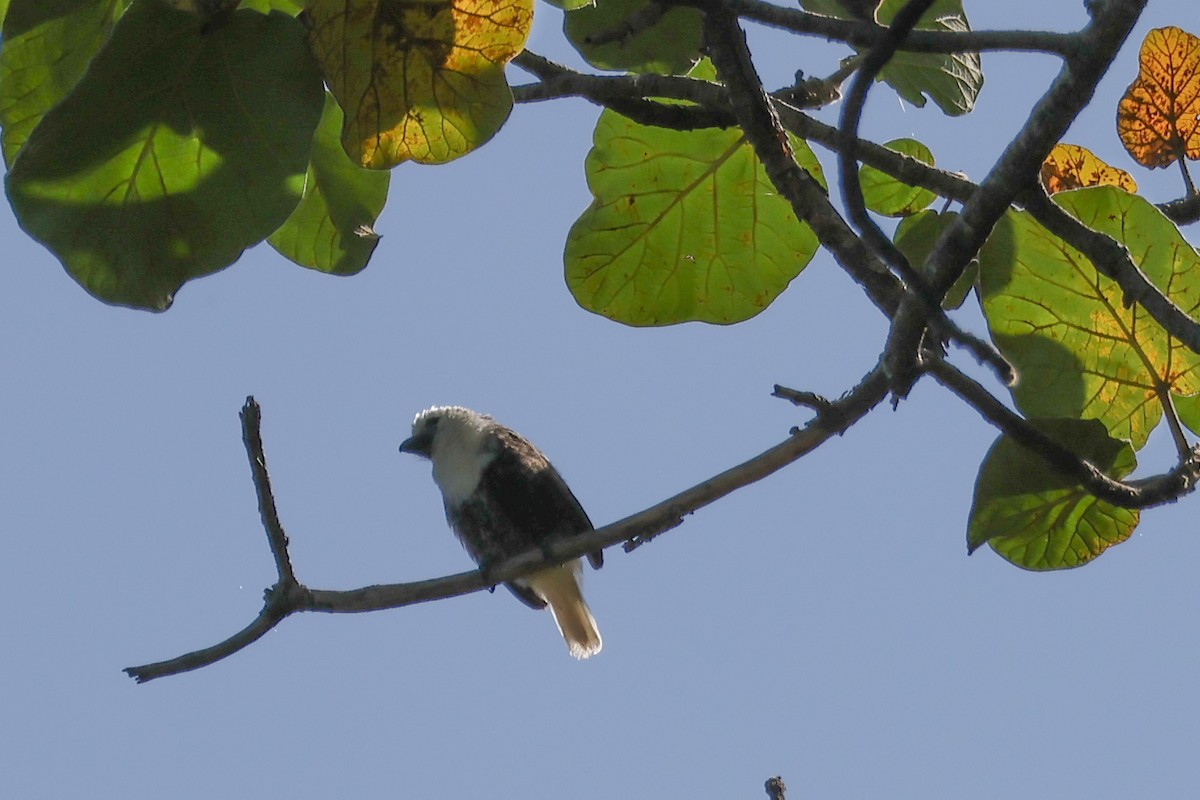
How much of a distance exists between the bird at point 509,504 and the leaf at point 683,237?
6.78ft

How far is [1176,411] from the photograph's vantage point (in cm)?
195

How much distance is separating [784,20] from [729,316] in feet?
2.62

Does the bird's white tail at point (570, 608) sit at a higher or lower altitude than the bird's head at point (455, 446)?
lower

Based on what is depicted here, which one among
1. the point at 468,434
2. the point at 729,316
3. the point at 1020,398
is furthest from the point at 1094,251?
the point at 468,434

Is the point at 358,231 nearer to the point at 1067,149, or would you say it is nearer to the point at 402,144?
the point at 402,144

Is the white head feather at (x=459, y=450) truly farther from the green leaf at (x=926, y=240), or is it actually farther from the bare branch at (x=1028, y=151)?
the bare branch at (x=1028, y=151)

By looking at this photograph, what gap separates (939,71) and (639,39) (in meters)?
0.64

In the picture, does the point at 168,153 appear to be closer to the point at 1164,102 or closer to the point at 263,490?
the point at 263,490

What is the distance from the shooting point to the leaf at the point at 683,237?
2344 mm

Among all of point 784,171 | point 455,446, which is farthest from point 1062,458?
point 455,446

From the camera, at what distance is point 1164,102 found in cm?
219

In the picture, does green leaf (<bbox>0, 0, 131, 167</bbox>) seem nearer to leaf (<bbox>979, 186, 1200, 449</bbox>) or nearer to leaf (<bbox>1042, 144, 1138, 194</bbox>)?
leaf (<bbox>979, 186, 1200, 449</bbox>)

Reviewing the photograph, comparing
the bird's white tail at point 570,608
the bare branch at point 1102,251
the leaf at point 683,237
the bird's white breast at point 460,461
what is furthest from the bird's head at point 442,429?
the bare branch at point 1102,251

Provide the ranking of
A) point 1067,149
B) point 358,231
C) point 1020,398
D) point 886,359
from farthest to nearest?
1. point 1067,149
2. point 358,231
3. point 1020,398
4. point 886,359
